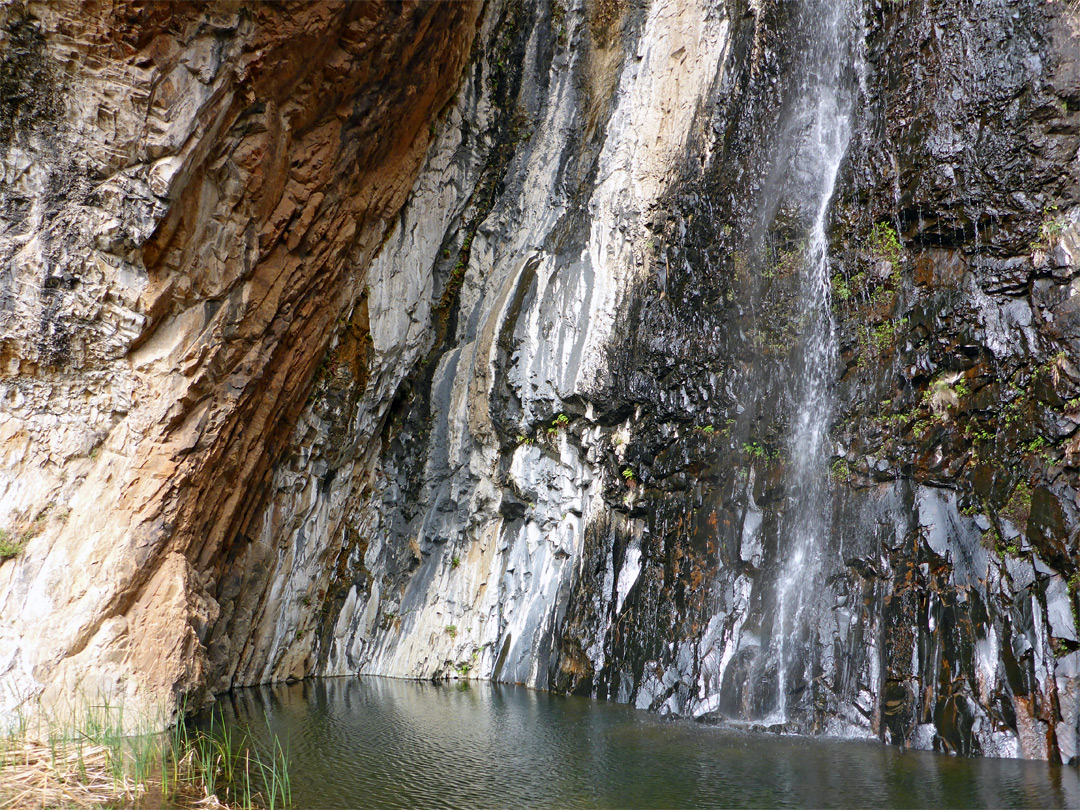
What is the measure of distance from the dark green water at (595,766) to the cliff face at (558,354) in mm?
1028

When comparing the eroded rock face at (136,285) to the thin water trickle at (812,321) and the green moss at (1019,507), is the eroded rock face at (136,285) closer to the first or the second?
the thin water trickle at (812,321)

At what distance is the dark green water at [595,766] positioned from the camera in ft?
19.9

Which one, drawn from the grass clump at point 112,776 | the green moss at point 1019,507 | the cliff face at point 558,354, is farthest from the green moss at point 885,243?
the grass clump at point 112,776

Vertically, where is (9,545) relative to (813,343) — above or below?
below

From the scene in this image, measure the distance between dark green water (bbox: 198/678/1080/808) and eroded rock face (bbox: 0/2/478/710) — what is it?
7.44 ft

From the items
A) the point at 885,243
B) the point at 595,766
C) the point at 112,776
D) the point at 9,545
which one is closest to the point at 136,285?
the point at 9,545

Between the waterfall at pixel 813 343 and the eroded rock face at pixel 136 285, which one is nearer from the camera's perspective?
the eroded rock face at pixel 136 285

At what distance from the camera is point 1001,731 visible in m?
7.77

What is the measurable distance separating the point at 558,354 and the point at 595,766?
28.6 feet

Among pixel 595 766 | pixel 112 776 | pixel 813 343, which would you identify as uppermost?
pixel 813 343

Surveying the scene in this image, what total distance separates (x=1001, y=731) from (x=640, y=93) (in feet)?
41.5

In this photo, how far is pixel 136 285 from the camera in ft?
27.8

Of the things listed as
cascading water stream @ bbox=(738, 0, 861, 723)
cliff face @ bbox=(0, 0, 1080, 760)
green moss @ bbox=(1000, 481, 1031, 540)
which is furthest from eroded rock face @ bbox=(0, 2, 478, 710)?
green moss @ bbox=(1000, 481, 1031, 540)

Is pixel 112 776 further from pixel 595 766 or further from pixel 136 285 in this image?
pixel 136 285
